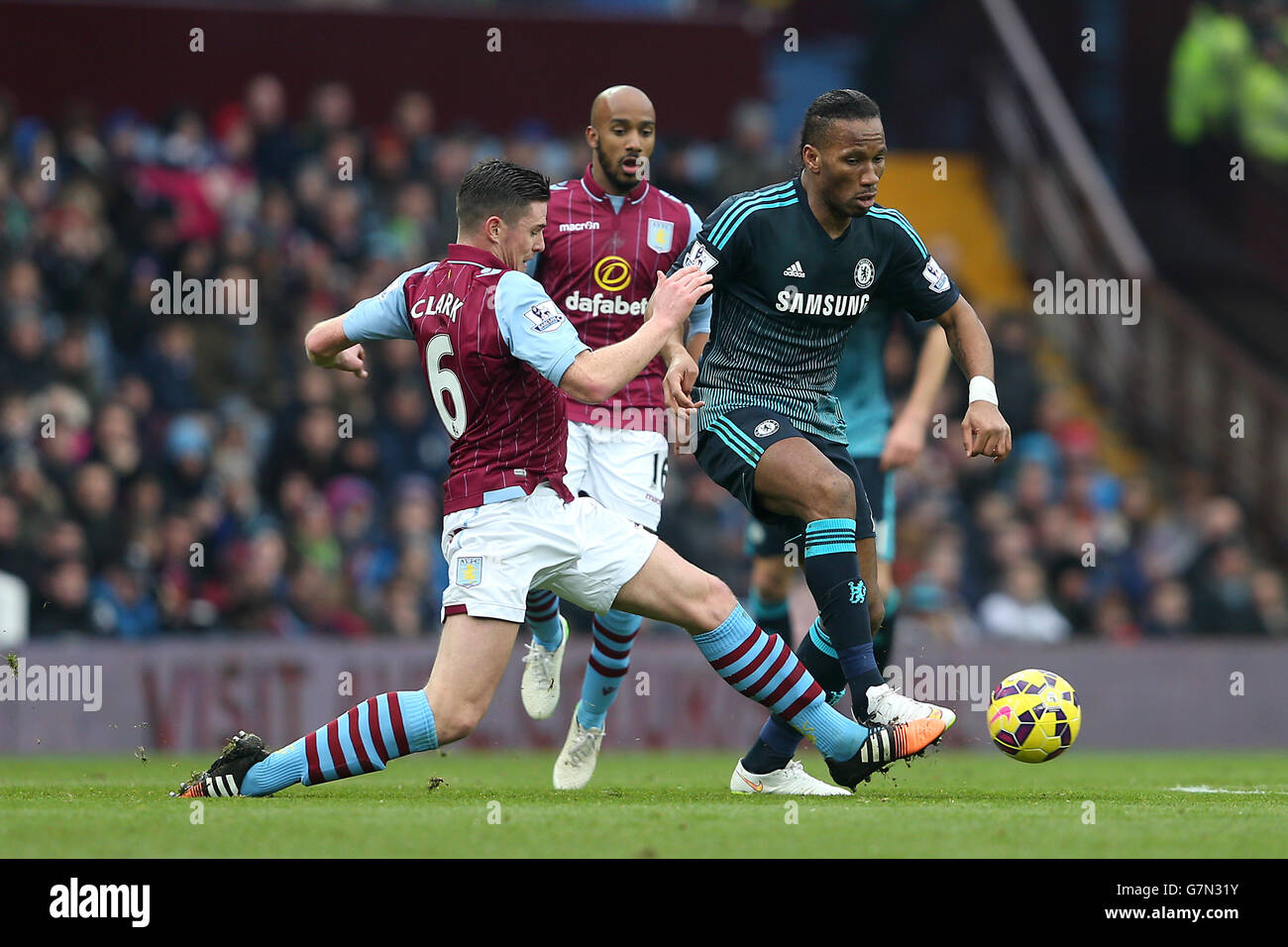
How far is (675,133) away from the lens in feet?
58.4

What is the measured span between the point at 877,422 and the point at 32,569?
19.0 feet

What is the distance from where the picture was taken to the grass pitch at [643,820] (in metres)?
5.34

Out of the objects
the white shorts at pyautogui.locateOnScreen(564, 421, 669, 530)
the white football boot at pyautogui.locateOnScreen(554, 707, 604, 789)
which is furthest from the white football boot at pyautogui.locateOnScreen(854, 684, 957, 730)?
the white shorts at pyautogui.locateOnScreen(564, 421, 669, 530)

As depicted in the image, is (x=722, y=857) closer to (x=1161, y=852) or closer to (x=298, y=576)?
(x=1161, y=852)

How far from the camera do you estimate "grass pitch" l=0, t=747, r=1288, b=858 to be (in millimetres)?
5336

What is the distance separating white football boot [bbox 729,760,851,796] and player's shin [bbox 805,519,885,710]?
0.52 m

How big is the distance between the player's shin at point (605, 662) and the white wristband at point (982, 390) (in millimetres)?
1818

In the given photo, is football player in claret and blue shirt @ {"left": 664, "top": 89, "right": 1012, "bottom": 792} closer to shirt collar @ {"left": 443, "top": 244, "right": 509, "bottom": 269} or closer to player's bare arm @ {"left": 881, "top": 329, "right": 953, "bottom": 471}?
shirt collar @ {"left": 443, "top": 244, "right": 509, "bottom": 269}

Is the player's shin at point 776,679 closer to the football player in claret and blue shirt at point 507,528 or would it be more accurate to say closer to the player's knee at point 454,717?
the football player in claret and blue shirt at point 507,528

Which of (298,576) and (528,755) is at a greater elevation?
(298,576)

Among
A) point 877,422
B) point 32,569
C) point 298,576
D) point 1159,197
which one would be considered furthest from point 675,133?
point 877,422

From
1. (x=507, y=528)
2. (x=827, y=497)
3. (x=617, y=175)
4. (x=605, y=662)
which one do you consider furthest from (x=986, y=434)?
(x=617, y=175)

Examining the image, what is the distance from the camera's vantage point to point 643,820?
5.97m
